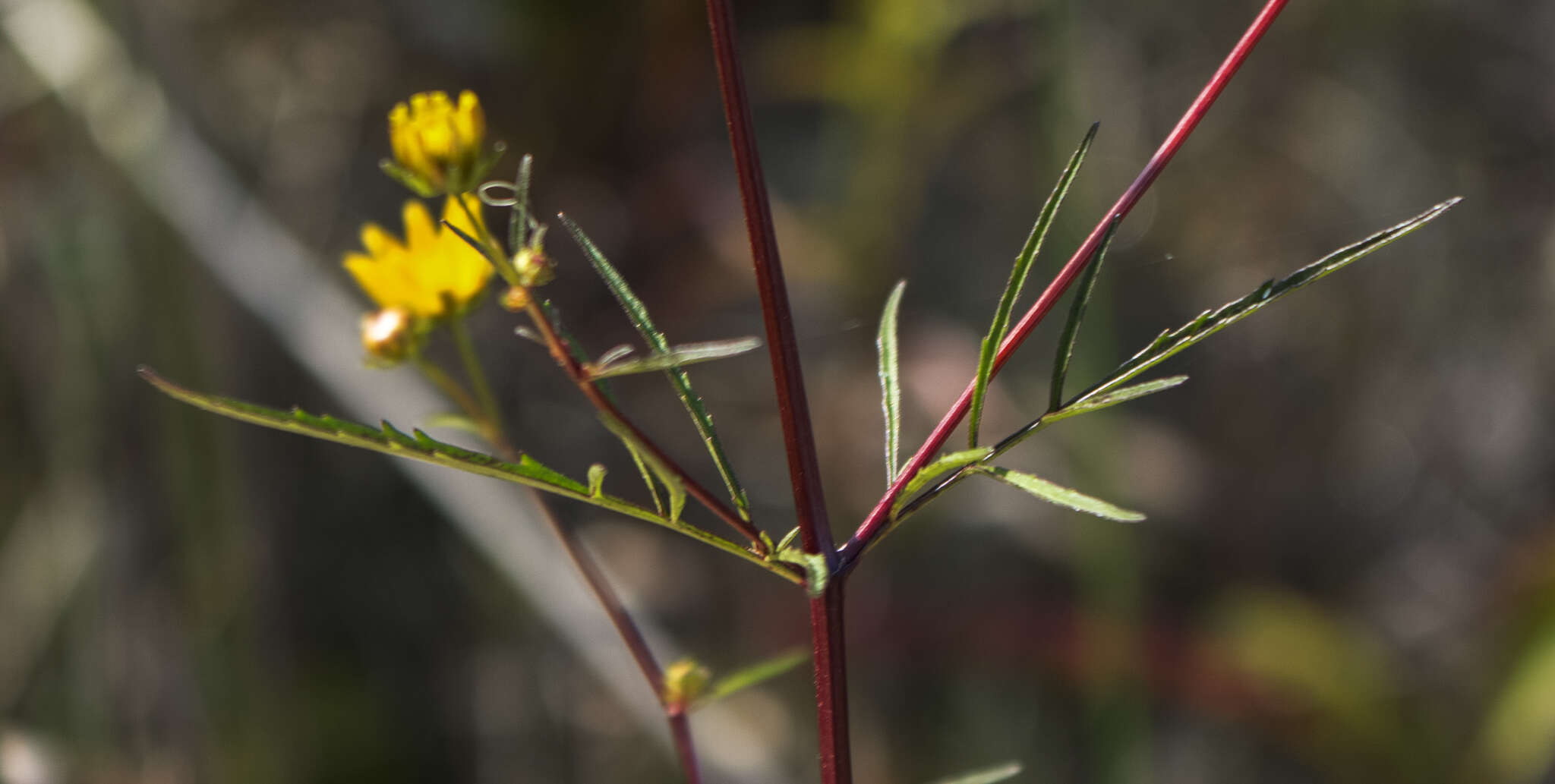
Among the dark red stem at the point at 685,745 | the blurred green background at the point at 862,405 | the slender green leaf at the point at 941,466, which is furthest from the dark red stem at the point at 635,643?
the blurred green background at the point at 862,405

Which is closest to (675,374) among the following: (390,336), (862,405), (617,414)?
(617,414)

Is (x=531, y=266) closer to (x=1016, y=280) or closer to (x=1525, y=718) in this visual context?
(x=1016, y=280)

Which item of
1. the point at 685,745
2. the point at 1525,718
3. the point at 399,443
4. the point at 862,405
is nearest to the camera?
the point at 399,443

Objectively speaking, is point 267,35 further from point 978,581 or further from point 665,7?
point 978,581

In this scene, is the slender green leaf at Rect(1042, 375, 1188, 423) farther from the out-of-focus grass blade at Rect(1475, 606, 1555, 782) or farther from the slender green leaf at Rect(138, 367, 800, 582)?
the out-of-focus grass blade at Rect(1475, 606, 1555, 782)

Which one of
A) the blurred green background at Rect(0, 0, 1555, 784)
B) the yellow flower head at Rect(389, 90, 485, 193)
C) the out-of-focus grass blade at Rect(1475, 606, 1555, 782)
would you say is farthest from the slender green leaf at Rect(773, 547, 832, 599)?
the out-of-focus grass blade at Rect(1475, 606, 1555, 782)
